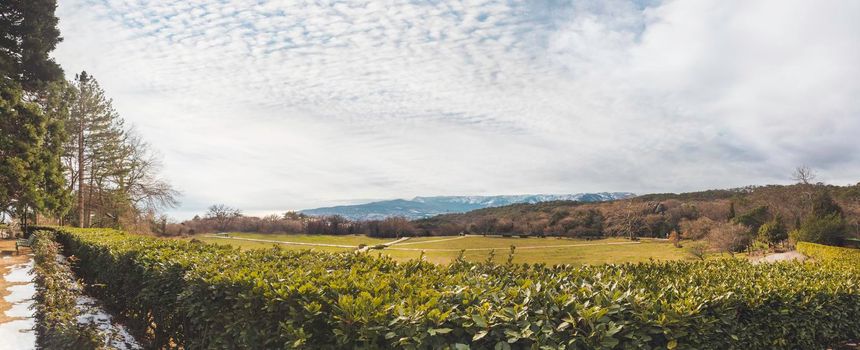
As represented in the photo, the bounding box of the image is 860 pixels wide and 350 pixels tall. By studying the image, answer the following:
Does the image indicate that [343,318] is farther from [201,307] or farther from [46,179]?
[46,179]

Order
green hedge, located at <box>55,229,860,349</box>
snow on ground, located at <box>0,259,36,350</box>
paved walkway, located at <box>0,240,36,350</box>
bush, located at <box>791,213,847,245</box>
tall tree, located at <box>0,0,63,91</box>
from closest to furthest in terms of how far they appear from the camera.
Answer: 1. green hedge, located at <box>55,229,860,349</box>
2. snow on ground, located at <box>0,259,36,350</box>
3. paved walkway, located at <box>0,240,36,350</box>
4. tall tree, located at <box>0,0,63,91</box>
5. bush, located at <box>791,213,847,245</box>

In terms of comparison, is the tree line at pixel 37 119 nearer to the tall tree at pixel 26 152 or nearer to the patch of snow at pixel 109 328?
the tall tree at pixel 26 152

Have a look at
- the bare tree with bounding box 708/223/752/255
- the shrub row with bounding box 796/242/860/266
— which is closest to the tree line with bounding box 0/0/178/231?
the shrub row with bounding box 796/242/860/266

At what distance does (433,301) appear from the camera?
267 centimetres

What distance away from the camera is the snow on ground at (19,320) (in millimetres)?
6324

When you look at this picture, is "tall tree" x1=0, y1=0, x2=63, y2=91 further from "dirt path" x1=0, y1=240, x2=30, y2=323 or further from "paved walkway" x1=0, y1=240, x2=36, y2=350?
"paved walkway" x1=0, y1=240, x2=36, y2=350

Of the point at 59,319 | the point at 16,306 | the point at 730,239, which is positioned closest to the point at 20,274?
the point at 16,306

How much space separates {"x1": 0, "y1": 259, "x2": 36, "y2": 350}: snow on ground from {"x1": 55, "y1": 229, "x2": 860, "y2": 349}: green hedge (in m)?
1.74

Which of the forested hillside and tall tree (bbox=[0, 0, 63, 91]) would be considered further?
the forested hillside

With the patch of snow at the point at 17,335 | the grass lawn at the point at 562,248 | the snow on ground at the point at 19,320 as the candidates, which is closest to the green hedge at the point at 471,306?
the patch of snow at the point at 17,335

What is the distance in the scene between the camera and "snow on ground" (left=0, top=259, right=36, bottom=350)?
632 cm

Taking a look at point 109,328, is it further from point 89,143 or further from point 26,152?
point 89,143

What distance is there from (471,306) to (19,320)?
8944 millimetres

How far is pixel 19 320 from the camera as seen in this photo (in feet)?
25.1
